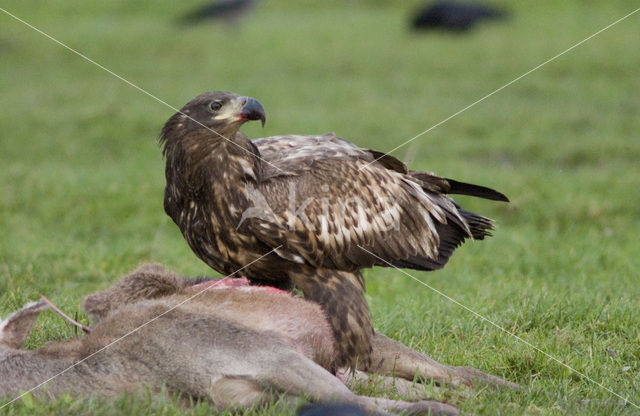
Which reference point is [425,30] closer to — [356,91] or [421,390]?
[356,91]

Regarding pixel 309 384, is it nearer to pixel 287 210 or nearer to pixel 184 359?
pixel 184 359

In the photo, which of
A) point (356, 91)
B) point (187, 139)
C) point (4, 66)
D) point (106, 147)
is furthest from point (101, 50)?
point (187, 139)

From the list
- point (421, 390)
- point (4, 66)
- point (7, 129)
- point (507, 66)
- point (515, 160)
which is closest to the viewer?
point (421, 390)

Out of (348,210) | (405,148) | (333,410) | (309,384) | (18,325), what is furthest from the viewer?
(405,148)

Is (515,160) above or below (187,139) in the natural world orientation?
below

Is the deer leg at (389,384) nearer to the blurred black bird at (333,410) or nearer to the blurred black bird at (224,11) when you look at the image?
the blurred black bird at (333,410)

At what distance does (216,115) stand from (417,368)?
5.25 ft

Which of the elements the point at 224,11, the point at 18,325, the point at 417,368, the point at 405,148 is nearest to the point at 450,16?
the point at 224,11

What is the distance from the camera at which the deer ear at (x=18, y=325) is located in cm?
439

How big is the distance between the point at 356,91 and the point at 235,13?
314 inches

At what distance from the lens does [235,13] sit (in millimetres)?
24906

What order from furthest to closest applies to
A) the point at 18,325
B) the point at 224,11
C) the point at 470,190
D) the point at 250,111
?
the point at 224,11, the point at 470,190, the point at 250,111, the point at 18,325

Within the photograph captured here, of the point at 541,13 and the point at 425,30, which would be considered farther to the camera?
the point at 541,13

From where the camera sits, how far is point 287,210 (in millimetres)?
5070
